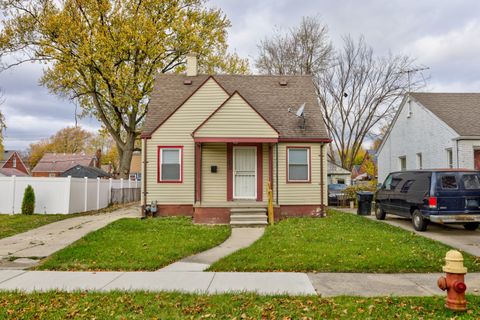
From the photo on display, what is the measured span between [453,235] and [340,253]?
493cm

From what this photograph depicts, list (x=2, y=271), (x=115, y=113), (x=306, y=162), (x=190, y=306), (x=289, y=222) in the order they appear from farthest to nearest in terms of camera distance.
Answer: (x=115, y=113) → (x=306, y=162) → (x=289, y=222) → (x=2, y=271) → (x=190, y=306)

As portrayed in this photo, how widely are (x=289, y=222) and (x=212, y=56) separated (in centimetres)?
1630

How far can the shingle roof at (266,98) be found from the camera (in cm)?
1594

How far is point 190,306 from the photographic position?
5.28m

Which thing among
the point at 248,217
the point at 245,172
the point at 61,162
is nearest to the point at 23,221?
the point at 248,217

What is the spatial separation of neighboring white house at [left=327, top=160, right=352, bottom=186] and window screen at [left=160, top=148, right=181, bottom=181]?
67.5 ft

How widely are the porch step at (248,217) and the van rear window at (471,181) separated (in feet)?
20.4

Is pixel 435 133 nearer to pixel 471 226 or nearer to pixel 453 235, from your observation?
pixel 471 226

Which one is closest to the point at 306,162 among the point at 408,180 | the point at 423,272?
the point at 408,180

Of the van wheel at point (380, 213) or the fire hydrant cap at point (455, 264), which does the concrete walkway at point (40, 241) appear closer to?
the fire hydrant cap at point (455, 264)

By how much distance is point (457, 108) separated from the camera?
19.0 meters

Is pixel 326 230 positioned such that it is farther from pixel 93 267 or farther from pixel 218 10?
pixel 218 10

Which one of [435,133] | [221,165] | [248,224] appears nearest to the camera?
[248,224]

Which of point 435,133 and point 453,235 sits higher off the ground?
point 435,133
